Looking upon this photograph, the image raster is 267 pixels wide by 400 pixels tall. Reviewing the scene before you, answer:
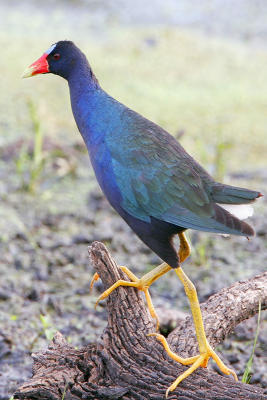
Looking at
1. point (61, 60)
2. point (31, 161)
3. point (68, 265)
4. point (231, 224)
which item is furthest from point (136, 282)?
point (31, 161)

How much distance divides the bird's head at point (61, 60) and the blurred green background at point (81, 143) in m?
1.13

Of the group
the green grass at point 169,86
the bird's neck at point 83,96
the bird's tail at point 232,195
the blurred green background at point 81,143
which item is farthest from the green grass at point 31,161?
the bird's tail at point 232,195

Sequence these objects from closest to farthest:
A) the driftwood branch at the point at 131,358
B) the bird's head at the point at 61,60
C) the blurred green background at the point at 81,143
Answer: the driftwood branch at the point at 131,358 < the bird's head at the point at 61,60 < the blurred green background at the point at 81,143

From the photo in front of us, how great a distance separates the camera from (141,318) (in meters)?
2.66

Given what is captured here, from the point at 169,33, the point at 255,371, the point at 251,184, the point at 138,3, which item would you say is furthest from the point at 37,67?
the point at 138,3

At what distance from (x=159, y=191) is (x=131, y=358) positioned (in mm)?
595

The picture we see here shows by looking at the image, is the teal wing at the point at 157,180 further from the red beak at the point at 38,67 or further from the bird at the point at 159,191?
the red beak at the point at 38,67

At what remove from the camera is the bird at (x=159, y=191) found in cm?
257

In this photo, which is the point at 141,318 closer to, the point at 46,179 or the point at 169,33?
the point at 46,179

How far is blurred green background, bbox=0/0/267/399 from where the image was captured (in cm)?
390

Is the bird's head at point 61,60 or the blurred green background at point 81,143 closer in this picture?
the bird's head at point 61,60

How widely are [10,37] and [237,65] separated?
2.41 m

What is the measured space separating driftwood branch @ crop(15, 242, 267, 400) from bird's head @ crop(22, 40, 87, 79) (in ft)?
2.64

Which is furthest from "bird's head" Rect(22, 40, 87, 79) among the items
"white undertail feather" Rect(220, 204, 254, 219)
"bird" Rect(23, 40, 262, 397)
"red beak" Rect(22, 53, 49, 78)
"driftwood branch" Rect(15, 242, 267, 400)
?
"white undertail feather" Rect(220, 204, 254, 219)
